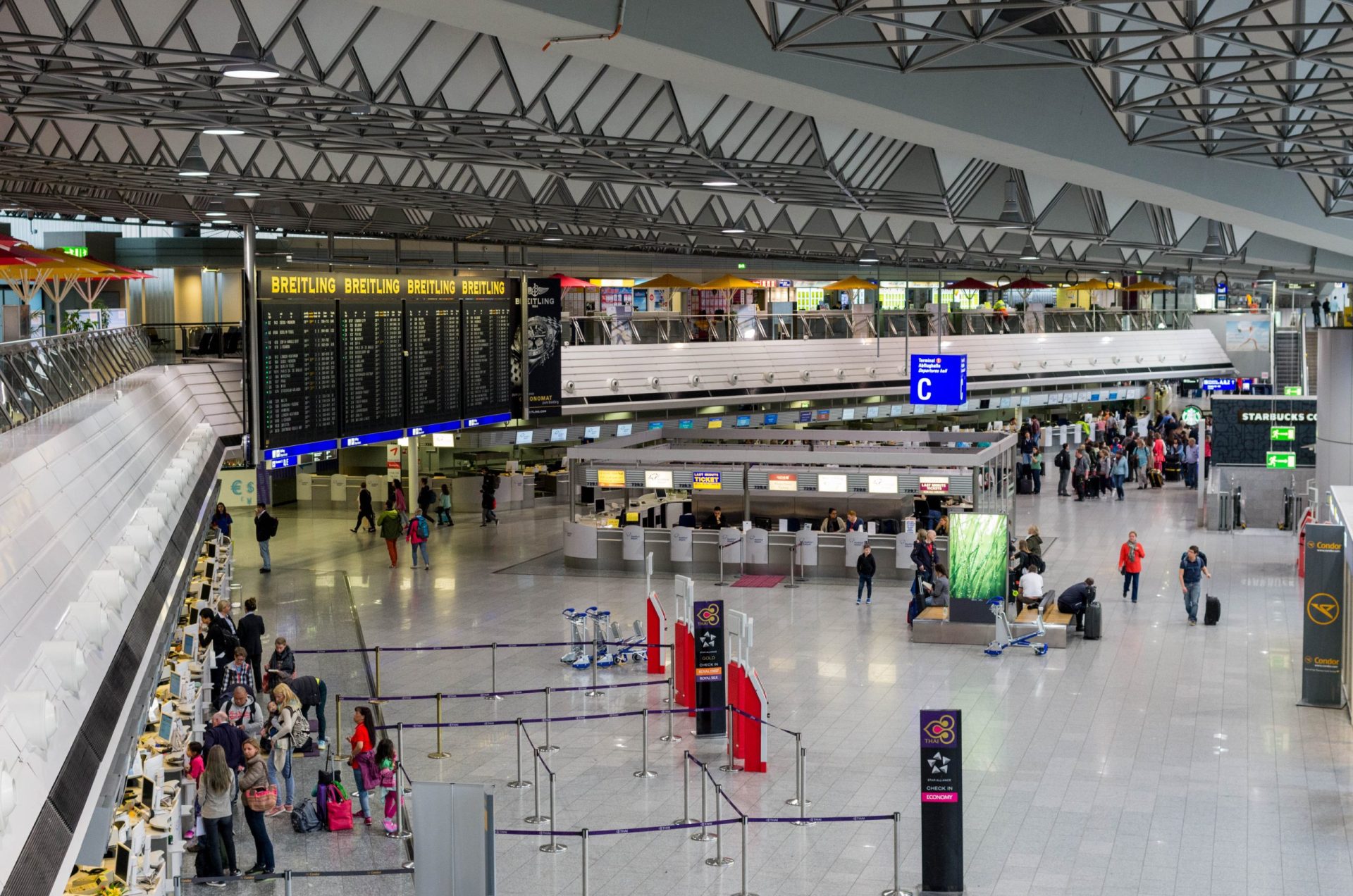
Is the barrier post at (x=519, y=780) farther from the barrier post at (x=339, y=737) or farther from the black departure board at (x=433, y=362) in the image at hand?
the black departure board at (x=433, y=362)

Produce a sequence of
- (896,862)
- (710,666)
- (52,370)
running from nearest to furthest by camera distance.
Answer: (896,862) < (52,370) < (710,666)

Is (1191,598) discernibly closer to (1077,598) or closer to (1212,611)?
(1212,611)

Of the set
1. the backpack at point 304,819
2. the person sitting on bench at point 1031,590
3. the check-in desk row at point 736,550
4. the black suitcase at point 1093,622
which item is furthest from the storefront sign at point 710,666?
the check-in desk row at point 736,550

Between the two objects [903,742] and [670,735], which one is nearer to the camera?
[903,742]

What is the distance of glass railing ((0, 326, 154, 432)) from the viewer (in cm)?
1001

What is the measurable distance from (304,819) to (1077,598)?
12.5 metres

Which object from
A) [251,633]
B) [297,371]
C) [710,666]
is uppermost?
[297,371]

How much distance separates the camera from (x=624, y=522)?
96.3 feet

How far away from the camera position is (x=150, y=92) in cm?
1530

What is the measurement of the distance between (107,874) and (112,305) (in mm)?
44535

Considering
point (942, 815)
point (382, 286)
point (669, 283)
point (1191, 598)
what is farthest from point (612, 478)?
point (942, 815)

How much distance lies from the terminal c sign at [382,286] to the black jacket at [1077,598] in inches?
470

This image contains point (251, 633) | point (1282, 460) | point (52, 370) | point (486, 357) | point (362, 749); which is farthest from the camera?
point (1282, 460)

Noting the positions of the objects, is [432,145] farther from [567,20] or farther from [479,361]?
[567,20]
